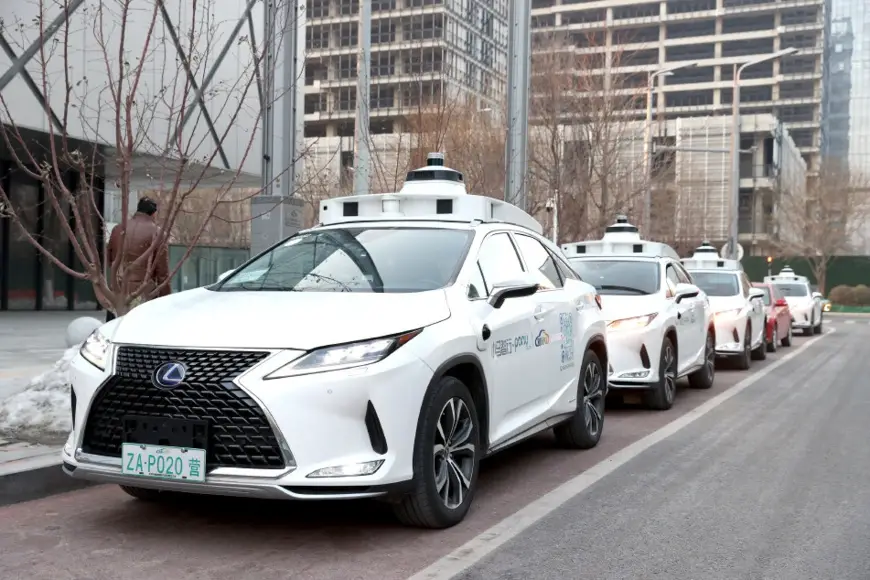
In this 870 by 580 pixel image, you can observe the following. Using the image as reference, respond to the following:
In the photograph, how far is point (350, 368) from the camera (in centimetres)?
450

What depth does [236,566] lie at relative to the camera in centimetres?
448

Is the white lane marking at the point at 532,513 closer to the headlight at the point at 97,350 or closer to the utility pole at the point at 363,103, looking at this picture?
the headlight at the point at 97,350

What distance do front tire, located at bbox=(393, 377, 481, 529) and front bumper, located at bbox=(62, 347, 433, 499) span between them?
0.15 meters

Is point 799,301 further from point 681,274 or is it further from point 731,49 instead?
point 731,49

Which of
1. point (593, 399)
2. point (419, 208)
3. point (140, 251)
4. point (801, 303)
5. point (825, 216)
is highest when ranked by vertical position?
point (825, 216)

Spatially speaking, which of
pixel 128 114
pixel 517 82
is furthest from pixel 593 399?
pixel 517 82

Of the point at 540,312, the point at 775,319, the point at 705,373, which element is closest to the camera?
the point at 540,312

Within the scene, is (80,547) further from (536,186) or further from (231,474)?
(536,186)

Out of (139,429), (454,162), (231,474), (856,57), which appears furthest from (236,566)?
(856,57)

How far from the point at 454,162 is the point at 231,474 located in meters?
15.4

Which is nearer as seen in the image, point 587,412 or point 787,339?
point 587,412

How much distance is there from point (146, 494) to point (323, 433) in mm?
1648

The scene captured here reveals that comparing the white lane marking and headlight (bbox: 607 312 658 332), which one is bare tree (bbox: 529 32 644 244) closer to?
headlight (bbox: 607 312 658 332)

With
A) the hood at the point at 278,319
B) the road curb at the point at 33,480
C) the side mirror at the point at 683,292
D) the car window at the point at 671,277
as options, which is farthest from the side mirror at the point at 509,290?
the car window at the point at 671,277
